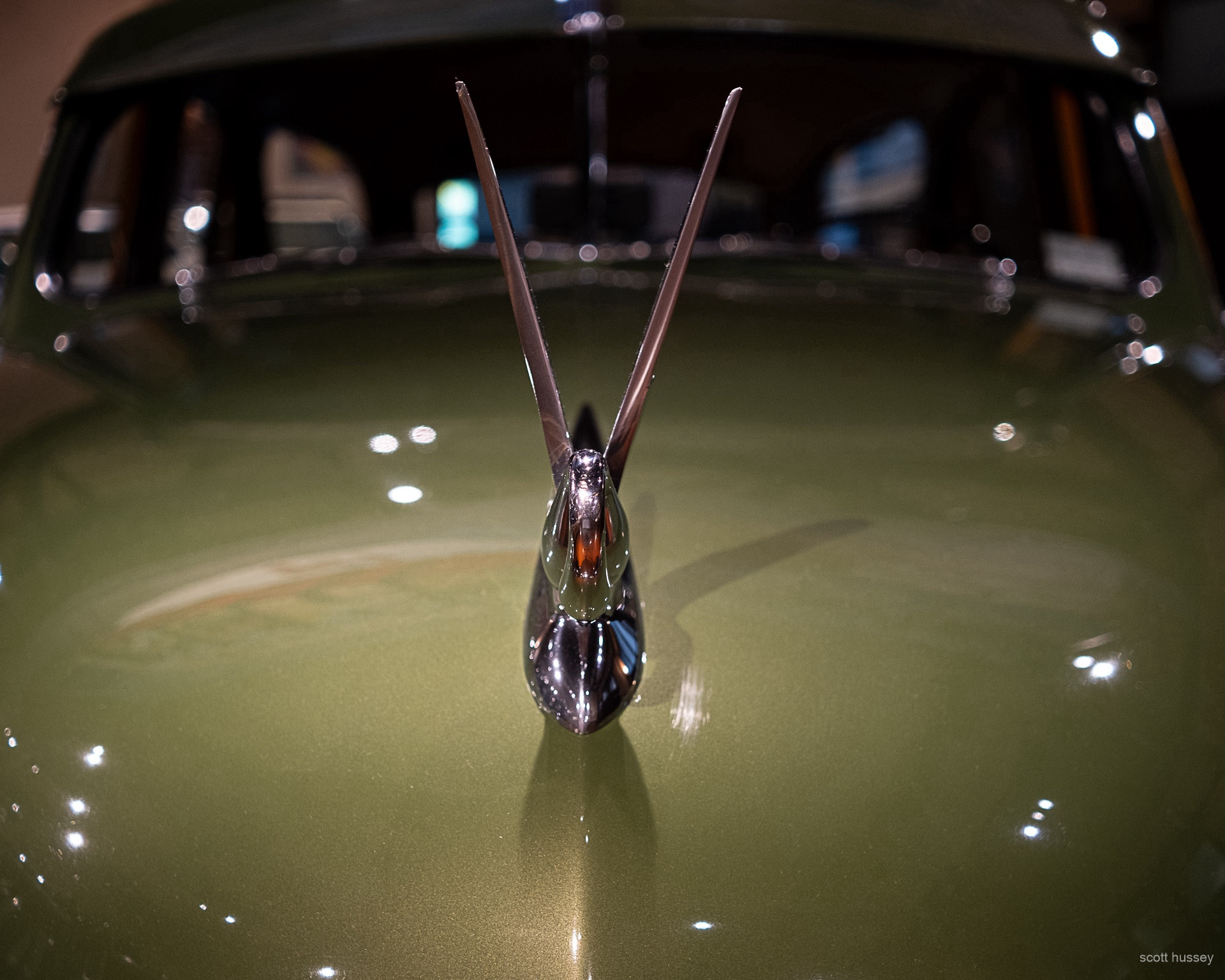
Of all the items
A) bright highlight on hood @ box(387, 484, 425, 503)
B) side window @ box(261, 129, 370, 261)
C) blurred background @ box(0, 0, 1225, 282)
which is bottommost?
bright highlight on hood @ box(387, 484, 425, 503)

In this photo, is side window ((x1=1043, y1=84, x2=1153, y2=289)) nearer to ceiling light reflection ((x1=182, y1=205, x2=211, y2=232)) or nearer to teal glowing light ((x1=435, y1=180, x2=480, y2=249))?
teal glowing light ((x1=435, y1=180, x2=480, y2=249))

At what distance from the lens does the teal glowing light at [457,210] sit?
7.18ft

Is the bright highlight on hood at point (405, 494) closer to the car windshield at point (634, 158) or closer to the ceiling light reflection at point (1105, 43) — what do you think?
the car windshield at point (634, 158)

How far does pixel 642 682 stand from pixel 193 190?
1.92m

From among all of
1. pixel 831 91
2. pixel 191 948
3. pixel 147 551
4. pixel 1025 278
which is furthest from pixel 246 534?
pixel 831 91

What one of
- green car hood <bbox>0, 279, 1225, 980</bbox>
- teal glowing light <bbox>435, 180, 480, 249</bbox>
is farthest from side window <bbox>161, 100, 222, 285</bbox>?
green car hood <bbox>0, 279, 1225, 980</bbox>

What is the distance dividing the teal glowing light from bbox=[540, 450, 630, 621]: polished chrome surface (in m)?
1.38

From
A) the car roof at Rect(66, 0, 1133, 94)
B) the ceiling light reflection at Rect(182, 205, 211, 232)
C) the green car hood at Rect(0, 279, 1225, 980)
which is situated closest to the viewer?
the green car hood at Rect(0, 279, 1225, 980)

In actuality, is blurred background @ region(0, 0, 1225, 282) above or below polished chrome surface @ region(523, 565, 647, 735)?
above

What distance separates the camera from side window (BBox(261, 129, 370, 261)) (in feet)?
8.16

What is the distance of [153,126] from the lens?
2123 millimetres

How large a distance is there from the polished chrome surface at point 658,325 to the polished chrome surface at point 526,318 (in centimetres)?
4

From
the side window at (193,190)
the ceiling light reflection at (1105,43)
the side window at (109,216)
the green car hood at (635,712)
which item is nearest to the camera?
the green car hood at (635,712)

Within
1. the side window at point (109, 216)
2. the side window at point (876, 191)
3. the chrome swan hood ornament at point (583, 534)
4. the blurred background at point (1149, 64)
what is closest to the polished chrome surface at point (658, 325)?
the chrome swan hood ornament at point (583, 534)
